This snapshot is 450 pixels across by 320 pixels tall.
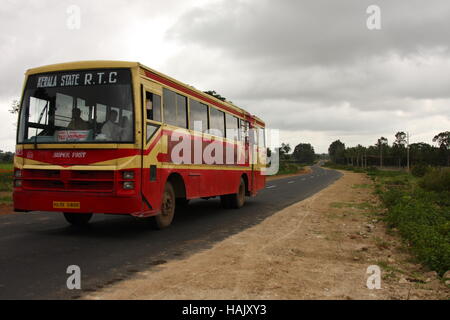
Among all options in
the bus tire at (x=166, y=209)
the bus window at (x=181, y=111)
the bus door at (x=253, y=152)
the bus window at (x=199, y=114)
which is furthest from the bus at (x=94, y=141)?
the bus door at (x=253, y=152)

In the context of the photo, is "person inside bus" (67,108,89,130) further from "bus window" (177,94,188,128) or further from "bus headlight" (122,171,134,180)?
"bus window" (177,94,188,128)

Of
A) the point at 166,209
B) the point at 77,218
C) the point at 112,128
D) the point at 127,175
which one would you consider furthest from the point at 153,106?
the point at 77,218

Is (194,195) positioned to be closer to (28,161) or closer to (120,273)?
(28,161)

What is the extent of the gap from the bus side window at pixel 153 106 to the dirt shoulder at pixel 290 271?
2.86 m

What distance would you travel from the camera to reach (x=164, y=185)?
863 centimetres

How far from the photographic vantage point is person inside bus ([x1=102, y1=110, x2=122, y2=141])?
24.9 feet

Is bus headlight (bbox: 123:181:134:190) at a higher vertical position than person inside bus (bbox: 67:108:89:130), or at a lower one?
lower

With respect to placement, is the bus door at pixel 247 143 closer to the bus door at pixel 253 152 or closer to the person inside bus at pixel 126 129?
the bus door at pixel 253 152

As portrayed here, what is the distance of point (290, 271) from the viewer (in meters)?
5.59

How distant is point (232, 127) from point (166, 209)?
5.14m

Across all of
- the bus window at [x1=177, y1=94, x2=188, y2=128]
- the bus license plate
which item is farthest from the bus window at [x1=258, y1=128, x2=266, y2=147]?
the bus license plate

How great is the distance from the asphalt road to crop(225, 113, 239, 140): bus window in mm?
2828

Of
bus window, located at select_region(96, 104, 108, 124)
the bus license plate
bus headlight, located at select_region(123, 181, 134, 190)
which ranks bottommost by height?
the bus license plate

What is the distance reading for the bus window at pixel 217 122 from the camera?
1166 cm
